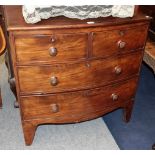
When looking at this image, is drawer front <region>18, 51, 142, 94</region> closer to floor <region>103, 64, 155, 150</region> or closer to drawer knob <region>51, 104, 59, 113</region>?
drawer knob <region>51, 104, 59, 113</region>

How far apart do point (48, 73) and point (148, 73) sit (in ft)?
5.41

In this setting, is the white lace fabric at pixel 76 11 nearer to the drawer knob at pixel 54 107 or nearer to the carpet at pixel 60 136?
the drawer knob at pixel 54 107

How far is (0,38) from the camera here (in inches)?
77.0

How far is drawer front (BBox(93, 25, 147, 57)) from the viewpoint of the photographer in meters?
1.58

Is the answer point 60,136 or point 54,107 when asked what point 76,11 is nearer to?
point 54,107

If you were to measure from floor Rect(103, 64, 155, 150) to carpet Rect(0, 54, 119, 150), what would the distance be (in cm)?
7

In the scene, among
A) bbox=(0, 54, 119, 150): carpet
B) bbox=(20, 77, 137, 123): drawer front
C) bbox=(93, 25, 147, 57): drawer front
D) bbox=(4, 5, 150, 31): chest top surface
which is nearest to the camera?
bbox=(4, 5, 150, 31): chest top surface

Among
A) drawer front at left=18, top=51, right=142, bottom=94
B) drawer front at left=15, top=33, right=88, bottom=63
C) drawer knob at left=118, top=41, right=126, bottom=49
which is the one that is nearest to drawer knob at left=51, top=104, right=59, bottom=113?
drawer front at left=18, top=51, right=142, bottom=94

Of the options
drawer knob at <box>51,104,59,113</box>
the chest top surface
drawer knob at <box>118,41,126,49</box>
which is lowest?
drawer knob at <box>51,104,59,113</box>

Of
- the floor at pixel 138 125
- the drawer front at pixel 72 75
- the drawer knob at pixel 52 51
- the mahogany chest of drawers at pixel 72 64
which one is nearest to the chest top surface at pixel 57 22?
the mahogany chest of drawers at pixel 72 64

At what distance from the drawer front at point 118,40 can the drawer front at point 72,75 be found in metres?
0.06

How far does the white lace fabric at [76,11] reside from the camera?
→ 144 cm

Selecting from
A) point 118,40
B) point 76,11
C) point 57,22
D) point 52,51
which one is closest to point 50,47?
point 52,51
